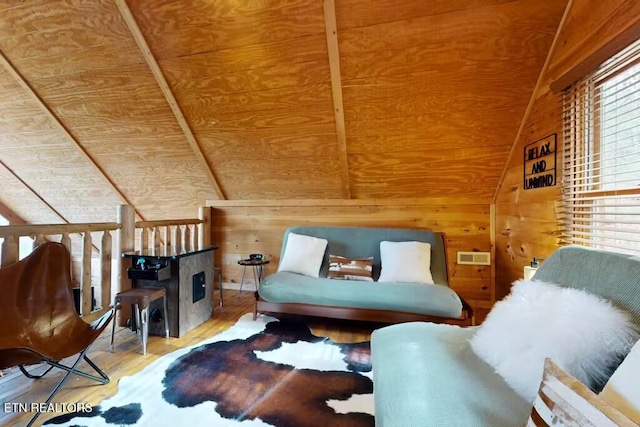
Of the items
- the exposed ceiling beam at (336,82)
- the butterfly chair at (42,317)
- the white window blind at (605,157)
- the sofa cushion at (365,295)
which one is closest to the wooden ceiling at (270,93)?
the exposed ceiling beam at (336,82)

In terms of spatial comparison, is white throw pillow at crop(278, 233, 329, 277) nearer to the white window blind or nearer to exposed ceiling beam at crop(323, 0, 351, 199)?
exposed ceiling beam at crop(323, 0, 351, 199)

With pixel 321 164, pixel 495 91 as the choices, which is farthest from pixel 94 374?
pixel 495 91

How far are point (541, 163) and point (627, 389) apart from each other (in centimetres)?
202

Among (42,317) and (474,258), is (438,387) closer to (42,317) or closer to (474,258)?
(42,317)

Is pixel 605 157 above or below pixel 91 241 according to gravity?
above

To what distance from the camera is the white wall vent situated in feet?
10.8

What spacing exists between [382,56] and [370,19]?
0.27 m

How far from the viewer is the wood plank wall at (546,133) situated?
1612mm

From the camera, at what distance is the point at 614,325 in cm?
93

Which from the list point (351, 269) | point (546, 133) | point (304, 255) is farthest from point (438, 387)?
point (546, 133)

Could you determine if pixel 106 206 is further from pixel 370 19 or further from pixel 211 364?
pixel 370 19

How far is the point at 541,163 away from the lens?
7.61ft

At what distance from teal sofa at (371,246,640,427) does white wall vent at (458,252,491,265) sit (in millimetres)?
1923

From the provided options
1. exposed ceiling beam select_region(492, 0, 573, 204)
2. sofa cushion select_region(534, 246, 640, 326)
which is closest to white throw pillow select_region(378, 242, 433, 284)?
exposed ceiling beam select_region(492, 0, 573, 204)
